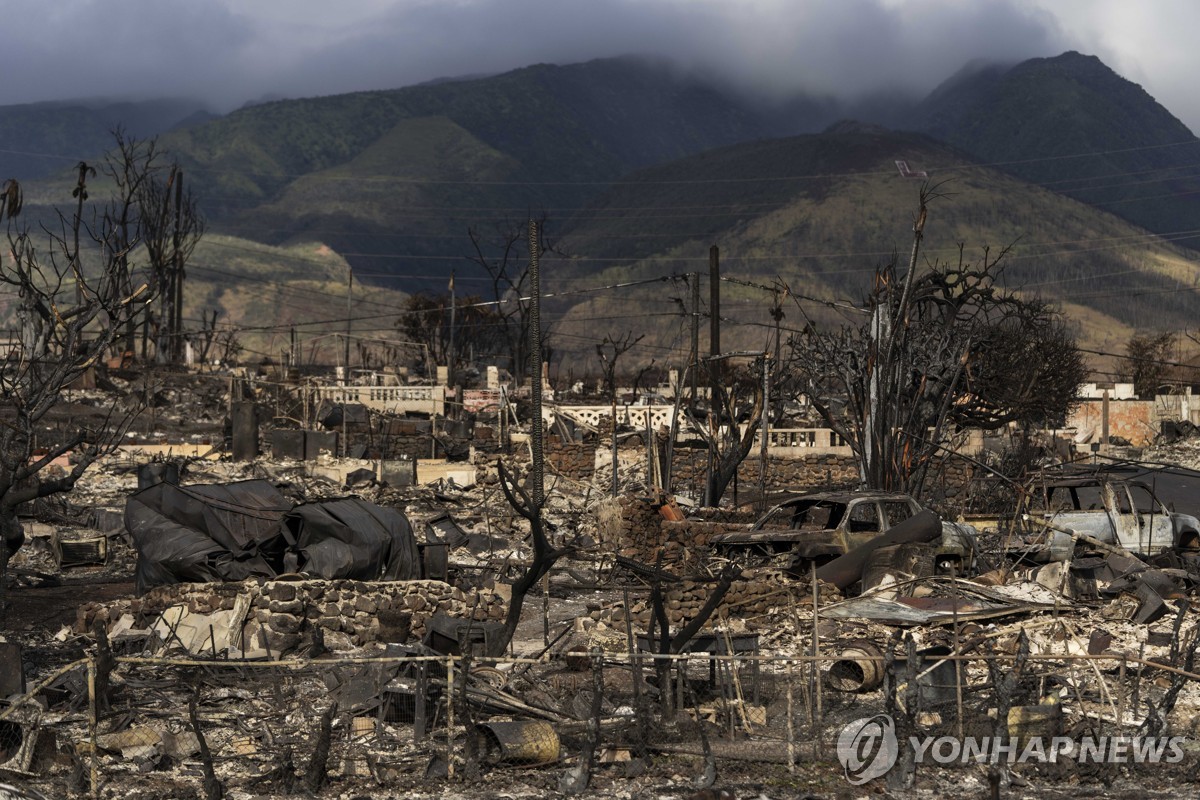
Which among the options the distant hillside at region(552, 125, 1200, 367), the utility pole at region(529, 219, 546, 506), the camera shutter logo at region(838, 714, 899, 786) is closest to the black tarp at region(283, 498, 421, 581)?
the utility pole at region(529, 219, 546, 506)

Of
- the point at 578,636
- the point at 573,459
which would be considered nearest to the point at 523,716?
the point at 578,636

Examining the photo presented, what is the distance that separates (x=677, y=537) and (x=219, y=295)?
149105 millimetres

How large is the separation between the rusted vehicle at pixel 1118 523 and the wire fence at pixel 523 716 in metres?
5.56

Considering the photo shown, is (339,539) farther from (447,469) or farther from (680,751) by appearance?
(447,469)

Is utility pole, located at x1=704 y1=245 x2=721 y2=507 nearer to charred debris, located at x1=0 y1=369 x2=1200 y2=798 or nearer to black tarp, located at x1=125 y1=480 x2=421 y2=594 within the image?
charred debris, located at x1=0 y1=369 x2=1200 y2=798

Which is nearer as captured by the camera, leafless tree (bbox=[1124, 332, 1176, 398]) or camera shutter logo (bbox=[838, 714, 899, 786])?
camera shutter logo (bbox=[838, 714, 899, 786])

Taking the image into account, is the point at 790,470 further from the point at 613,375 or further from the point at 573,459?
the point at 613,375

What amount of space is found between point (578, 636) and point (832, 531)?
409cm

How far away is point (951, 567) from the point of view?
17453 millimetres

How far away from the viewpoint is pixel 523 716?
1116 centimetres

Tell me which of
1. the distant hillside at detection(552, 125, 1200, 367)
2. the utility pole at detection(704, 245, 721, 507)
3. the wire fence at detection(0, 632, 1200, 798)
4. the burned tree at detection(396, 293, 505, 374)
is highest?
the distant hillside at detection(552, 125, 1200, 367)

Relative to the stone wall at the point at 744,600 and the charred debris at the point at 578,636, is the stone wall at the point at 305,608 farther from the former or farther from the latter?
the stone wall at the point at 744,600

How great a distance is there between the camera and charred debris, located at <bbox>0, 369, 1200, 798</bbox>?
415 inches

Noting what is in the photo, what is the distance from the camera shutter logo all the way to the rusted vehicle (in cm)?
821
